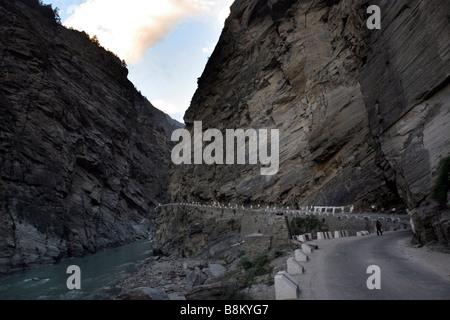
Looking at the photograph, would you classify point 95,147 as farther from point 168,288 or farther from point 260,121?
point 168,288

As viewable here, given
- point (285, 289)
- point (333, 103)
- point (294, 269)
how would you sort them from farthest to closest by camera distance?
point (333, 103), point (294, 269), point (285, 289)

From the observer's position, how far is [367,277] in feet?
28.5

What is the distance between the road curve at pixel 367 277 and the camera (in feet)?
23.3

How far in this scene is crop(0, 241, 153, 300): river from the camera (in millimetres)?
21922

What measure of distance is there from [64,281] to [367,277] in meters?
27.4

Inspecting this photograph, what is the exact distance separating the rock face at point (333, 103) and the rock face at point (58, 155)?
1512cm

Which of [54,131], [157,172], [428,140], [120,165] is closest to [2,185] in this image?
[54,131]

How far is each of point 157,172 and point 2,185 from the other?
184 feet

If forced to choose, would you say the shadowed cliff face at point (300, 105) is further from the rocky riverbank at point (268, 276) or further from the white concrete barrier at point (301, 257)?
the white concrete barrier at point (301, 257)

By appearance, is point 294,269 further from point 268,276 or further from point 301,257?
point 301,257

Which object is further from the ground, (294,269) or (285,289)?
(294,269)

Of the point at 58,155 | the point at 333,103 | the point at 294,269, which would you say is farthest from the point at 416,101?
the point at 58,155

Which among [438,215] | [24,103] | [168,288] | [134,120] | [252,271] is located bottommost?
[168,288]

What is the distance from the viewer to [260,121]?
40.9 meters
